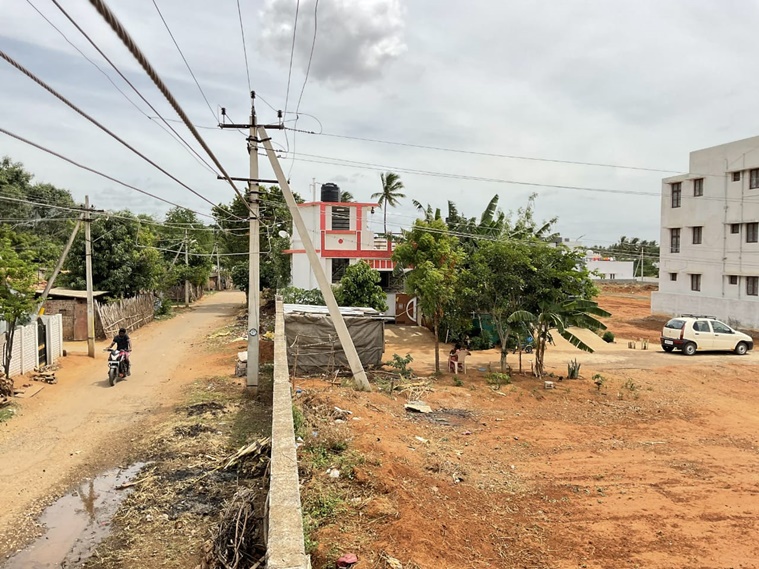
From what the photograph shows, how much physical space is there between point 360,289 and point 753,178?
73.8 feet

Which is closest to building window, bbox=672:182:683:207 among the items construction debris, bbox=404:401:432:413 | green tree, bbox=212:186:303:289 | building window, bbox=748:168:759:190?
building window, bbox=748:168:759:190

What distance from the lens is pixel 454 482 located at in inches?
289

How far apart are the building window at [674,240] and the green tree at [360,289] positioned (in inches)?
847

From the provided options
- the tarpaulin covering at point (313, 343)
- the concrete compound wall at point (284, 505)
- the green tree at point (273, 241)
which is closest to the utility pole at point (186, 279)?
the green tree at point (273, 241)

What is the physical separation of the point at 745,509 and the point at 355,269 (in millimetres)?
17143

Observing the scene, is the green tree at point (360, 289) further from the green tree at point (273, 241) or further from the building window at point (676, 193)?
the building window at point (676, 193)

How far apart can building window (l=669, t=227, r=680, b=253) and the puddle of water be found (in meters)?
33.9

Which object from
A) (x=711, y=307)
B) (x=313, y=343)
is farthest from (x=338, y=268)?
(x=711, y=307)

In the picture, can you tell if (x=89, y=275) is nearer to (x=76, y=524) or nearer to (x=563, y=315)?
(x=76, y=524)

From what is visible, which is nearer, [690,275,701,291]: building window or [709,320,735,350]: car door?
[709,320,735,350]: car door

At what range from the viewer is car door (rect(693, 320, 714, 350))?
21766 millimetres

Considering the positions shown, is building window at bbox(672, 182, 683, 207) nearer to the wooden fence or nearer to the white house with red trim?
the white house with red trim

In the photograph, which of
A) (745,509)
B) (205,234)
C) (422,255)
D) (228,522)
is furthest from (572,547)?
(205,234)

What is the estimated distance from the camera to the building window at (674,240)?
32969 millimetres
